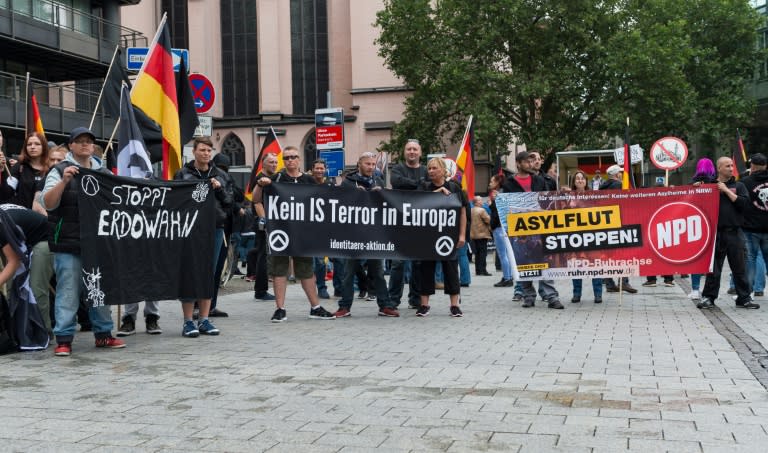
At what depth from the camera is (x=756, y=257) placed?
12.3 meters

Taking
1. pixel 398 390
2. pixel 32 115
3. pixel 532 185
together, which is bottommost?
pixel 398 390

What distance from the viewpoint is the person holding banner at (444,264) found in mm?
10617

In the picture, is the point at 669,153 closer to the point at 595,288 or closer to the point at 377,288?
the point at 595,288

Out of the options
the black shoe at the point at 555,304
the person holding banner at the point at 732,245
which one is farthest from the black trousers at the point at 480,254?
the person holding banner at the point at 732,245

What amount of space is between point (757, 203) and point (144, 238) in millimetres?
8094

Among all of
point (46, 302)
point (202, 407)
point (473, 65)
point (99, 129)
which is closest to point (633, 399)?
point (202, 407)

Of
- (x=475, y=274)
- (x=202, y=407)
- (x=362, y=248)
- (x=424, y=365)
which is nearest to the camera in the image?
(x=202, y=407)

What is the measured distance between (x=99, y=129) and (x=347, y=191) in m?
26.7

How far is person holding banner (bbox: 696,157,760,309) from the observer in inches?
453

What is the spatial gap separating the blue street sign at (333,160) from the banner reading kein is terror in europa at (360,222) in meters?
8.15

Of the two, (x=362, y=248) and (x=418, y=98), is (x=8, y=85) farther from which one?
(x=362, y=248)

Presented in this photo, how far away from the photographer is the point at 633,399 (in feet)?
18.3

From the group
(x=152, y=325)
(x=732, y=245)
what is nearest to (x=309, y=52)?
(x=732, y=245)

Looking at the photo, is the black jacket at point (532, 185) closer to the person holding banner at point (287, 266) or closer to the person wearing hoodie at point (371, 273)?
the person wearing hoodie at point (371, 273)
